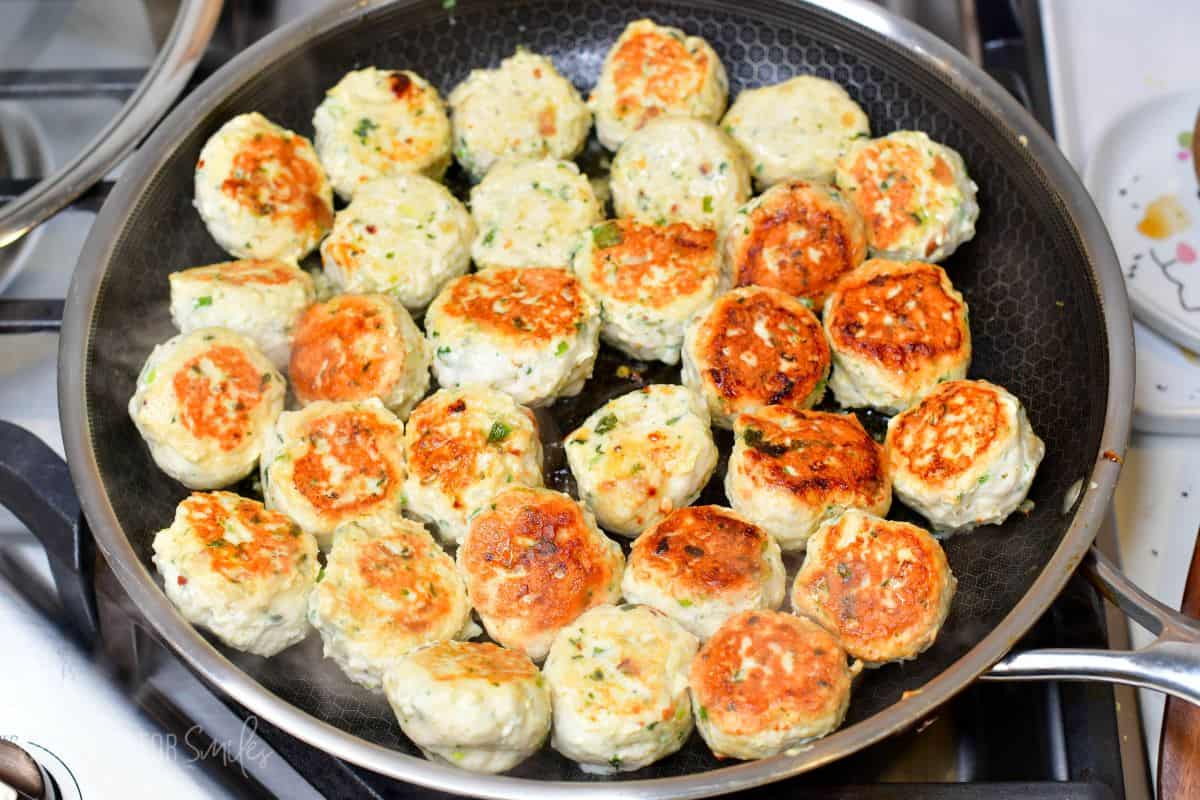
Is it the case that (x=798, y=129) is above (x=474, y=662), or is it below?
above

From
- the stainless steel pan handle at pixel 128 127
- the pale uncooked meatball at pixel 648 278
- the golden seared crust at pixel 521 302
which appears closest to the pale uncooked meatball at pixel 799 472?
the pale uncooked meatball at pixel 648 278

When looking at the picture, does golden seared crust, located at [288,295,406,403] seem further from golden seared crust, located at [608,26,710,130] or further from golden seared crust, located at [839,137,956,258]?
golden seared crust, located at [839,137,956,258]

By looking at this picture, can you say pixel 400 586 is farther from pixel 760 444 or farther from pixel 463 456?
pixel 760 444

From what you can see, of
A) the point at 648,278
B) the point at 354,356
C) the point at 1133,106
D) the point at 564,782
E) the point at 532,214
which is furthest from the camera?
the point at 1133,106

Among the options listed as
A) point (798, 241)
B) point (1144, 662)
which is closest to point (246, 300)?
point (798, 241)

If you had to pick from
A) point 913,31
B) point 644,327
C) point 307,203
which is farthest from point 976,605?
point 307,203

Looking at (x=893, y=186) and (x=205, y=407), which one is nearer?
(x=205, y=407)
